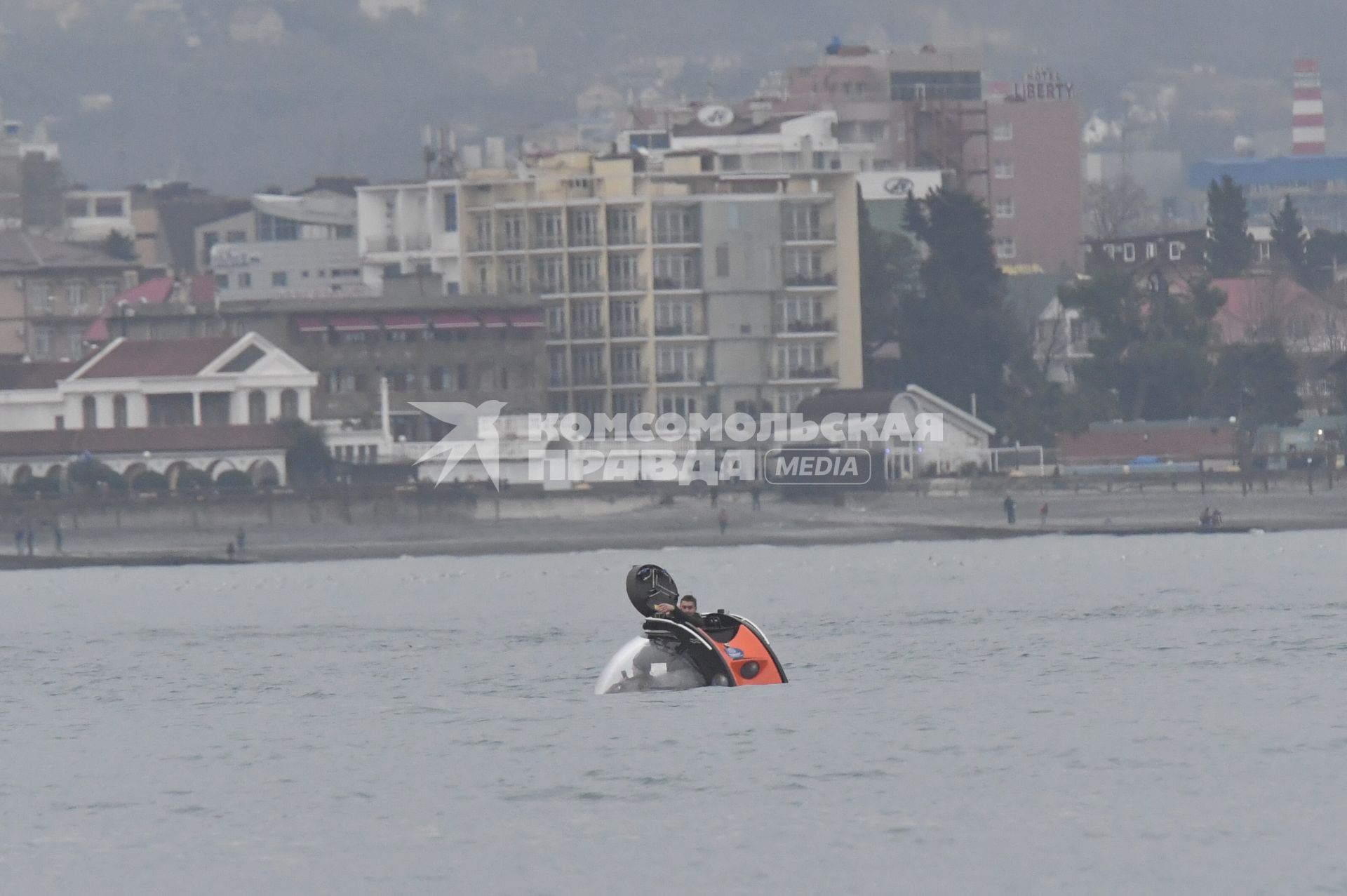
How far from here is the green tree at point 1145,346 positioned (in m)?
129

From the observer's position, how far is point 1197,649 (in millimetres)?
49562

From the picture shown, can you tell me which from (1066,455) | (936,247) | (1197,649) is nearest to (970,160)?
(936,247)

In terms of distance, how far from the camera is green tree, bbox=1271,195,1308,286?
171875mm

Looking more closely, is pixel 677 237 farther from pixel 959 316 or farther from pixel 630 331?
pixel 959 316

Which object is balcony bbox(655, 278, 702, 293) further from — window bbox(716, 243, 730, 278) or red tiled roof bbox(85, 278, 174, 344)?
red tiled roof bbox(85, 278, 174, 344)

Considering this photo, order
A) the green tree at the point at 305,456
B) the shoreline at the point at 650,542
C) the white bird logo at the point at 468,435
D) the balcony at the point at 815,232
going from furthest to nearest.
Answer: the balcony at the point at 815,232, the white bird logo at the point at 468,435, the green tree at the point at 305,456, the shoreline at the point at 650,542

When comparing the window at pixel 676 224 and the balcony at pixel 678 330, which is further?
the window at pixel 676 224

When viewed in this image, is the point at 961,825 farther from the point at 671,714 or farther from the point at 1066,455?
the point at 1066,455

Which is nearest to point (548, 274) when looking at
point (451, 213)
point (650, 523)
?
point (451, 213)

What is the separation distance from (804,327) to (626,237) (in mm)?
9694

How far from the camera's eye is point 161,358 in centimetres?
12900

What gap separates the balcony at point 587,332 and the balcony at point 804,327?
28.3 ft

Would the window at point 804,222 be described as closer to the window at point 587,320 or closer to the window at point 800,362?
the window at point 800,362

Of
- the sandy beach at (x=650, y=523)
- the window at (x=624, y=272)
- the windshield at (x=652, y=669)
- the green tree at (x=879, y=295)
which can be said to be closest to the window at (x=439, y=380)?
the window at (x=624, y=272)
